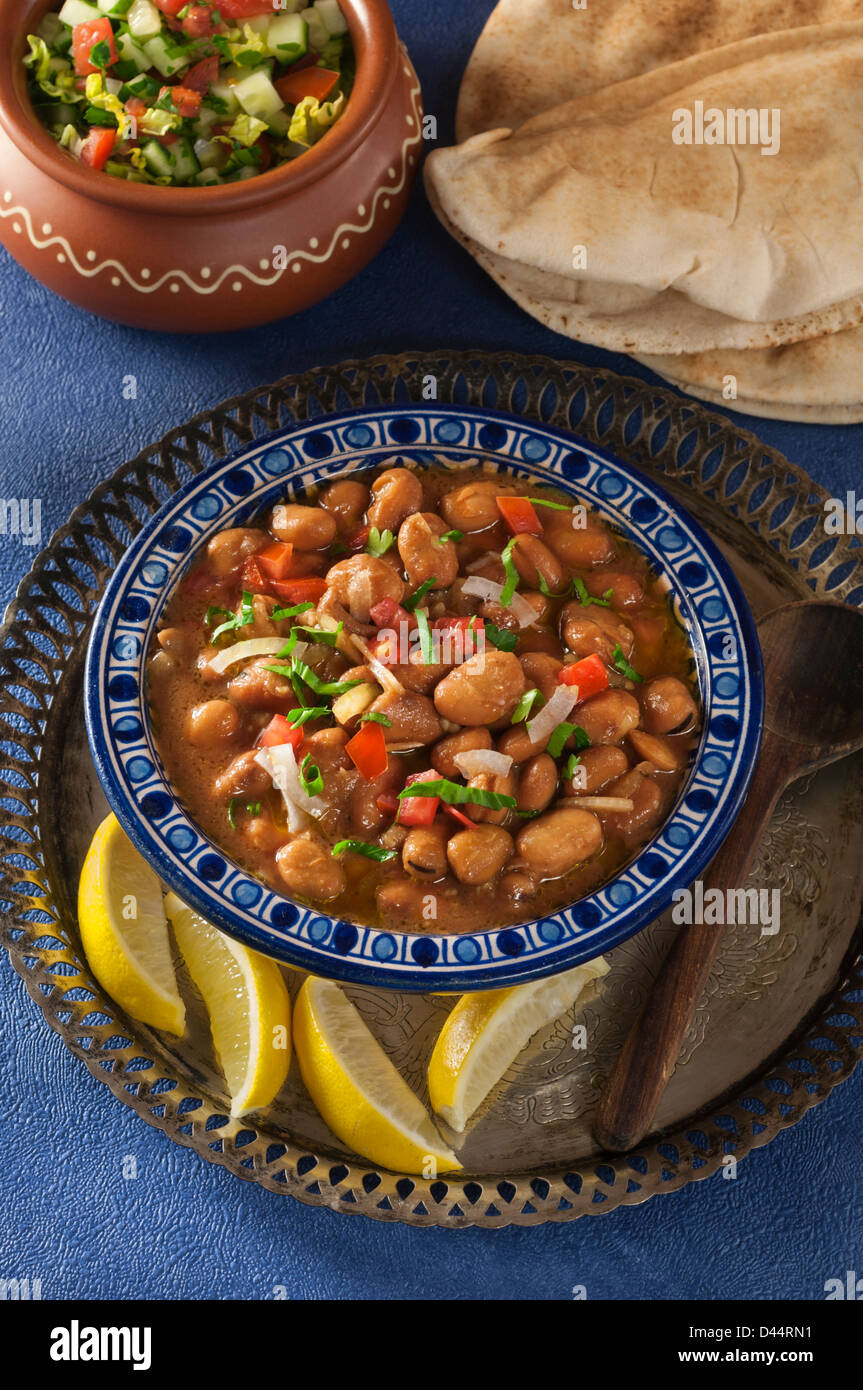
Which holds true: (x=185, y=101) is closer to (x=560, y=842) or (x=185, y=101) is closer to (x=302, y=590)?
(x=302, y=590)

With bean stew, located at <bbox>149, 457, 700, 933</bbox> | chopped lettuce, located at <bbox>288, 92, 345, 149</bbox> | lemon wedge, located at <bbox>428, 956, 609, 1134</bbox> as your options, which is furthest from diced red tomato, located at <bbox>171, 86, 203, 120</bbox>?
lemon wedge, located at <bbox>428, 956, 609, 1134</bbox>

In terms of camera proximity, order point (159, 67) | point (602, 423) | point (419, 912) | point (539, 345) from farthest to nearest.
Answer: point (539, 345) → point (602, 423) → point (159, 67) → point (419, 912)

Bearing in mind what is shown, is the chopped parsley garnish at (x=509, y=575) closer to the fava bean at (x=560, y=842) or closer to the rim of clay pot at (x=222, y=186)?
the fava bean at (x=560, y=842)

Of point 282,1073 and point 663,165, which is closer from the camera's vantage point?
point 282,1073

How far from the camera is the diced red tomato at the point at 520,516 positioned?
3150 millimetres

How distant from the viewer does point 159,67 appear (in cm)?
343

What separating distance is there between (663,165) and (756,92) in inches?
15.1

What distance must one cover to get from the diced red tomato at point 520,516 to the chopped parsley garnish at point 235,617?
69cm

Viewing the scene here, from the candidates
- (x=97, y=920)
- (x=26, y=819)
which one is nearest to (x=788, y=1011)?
(x=97, y=920)

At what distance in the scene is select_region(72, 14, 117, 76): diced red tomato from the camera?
132 inches

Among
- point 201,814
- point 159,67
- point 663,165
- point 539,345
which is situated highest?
point 159,67

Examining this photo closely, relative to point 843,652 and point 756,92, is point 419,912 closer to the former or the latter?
point 843,652

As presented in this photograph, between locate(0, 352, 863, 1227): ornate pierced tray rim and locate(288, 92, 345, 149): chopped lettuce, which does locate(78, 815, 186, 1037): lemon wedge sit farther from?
locate(288, 92, 345, 149): chopped lettuce

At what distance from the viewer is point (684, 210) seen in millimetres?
3512
